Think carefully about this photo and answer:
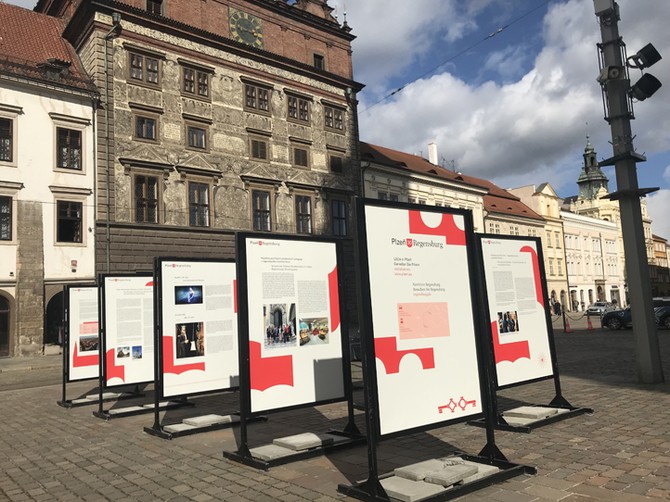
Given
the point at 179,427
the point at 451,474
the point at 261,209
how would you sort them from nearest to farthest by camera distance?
the point at 451,474, the point at 179,427, the point at 261,209

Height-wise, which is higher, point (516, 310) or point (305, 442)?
point (516, 310)

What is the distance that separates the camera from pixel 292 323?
7.29 meters

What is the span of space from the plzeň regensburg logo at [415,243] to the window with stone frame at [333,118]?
94.6 ft

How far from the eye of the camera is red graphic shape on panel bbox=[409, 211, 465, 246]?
5523 mm

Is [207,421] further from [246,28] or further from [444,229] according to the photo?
[246,28]

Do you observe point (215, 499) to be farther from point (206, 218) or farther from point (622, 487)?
point (206, 218)

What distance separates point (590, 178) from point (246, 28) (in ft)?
280

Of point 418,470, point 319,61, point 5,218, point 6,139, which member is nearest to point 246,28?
point 319,61

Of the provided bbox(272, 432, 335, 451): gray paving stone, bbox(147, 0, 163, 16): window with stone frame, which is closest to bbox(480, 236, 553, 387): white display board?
bbox(272, 432, 335, 451): gray paving stone

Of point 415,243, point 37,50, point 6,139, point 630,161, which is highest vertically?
point 37,50

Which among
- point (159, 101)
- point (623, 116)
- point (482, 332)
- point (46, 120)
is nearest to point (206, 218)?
point (159, 101)

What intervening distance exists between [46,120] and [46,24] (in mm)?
7711

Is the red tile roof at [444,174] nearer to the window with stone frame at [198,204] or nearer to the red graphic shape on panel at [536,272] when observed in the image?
the window with stone frame at [198,204]

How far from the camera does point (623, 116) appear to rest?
35.8 feet
